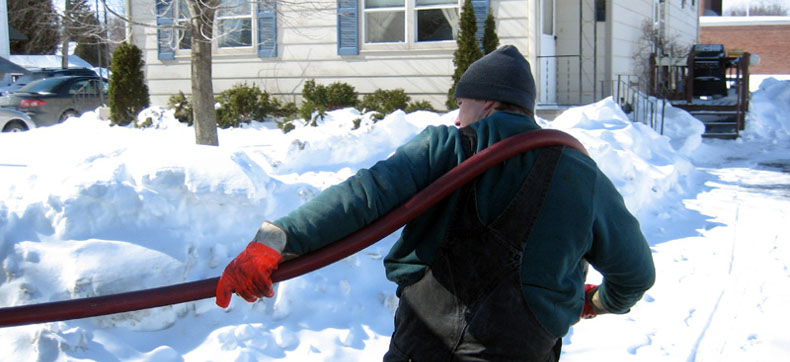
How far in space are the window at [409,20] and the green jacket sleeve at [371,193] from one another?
11.6 metres

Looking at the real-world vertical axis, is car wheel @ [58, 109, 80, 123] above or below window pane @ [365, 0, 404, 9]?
below

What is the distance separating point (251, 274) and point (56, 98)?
1822 cm

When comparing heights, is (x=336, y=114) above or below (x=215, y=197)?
above

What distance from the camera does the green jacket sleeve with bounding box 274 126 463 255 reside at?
1.81 m

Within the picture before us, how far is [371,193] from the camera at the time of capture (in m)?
1.85

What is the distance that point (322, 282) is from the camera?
4.91 m

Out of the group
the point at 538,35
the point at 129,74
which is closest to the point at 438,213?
the point at 538,35

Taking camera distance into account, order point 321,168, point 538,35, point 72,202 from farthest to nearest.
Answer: point 538,35 < point 321,168 < point 72,202

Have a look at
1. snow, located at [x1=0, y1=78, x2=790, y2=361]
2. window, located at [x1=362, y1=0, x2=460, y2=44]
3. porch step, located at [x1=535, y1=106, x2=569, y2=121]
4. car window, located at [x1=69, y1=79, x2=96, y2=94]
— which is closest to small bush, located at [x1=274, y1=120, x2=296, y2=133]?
window, located at [x1=362, y1=0, x2=460, y2=44]

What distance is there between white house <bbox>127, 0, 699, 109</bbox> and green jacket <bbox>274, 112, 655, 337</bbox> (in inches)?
422

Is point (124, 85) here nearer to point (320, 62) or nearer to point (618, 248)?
point (320, 62)

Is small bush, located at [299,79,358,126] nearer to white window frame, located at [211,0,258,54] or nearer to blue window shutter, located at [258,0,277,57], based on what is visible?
blue window shutter, located at [258,0,277,57]

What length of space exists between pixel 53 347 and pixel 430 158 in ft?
9.07

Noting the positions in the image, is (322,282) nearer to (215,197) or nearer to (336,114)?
(215,197)
